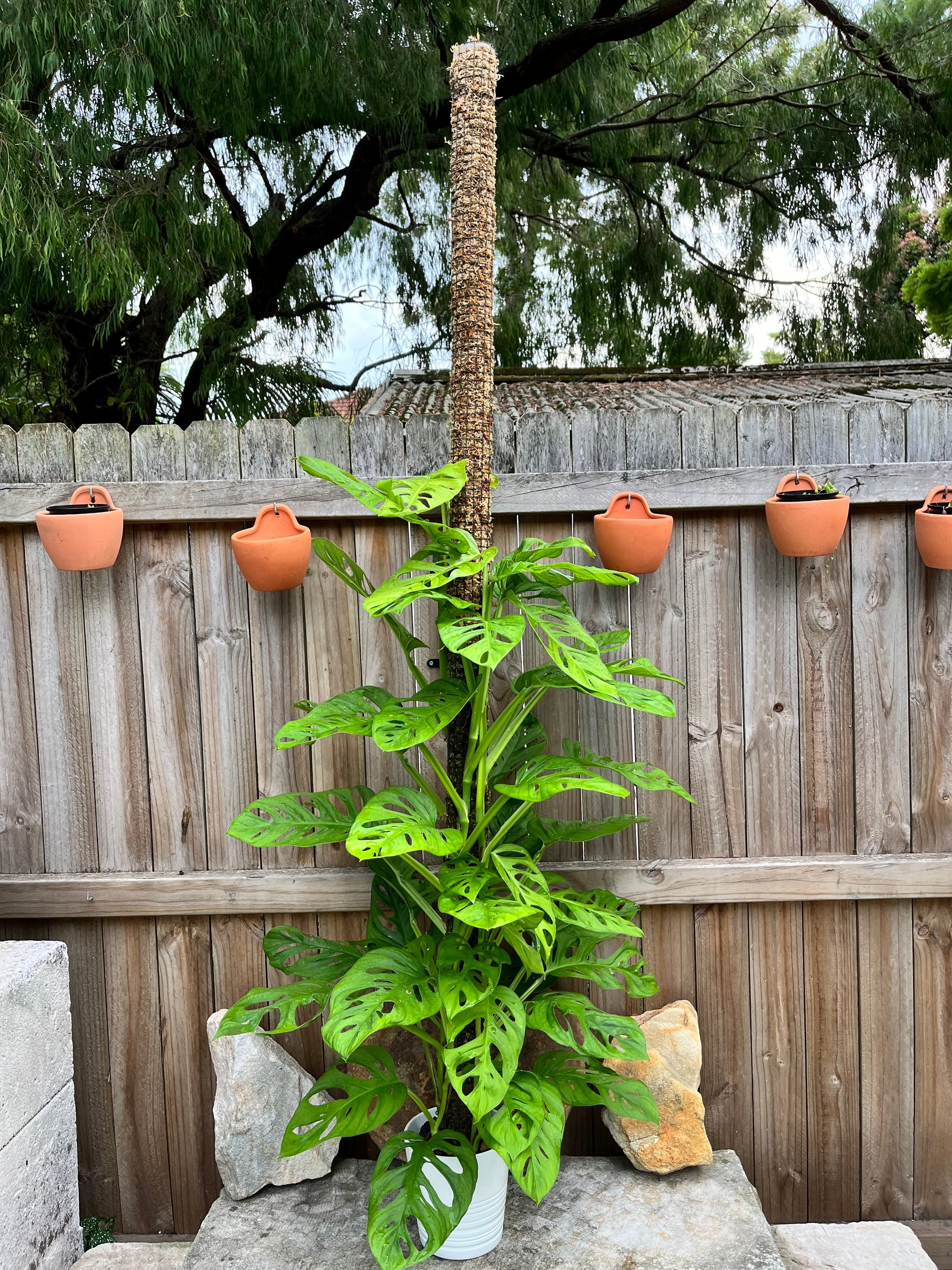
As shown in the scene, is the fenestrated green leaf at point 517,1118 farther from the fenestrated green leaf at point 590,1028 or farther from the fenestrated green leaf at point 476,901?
the fenestrated green leaf at point 476,901

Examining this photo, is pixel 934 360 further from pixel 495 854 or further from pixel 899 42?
pixel 495 854

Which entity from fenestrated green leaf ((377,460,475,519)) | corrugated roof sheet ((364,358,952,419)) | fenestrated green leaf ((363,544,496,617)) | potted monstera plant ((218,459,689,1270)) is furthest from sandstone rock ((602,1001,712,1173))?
corrugated roof sheet ((364,358,952,419))

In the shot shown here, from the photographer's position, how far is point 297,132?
13.0ft

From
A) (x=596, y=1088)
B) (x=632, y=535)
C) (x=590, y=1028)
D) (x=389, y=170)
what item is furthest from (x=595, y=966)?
(x=389, y=170)

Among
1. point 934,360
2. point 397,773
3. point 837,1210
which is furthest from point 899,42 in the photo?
point 837,1210

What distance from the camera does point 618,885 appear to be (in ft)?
6.98

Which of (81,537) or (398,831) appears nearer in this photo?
(398,831)

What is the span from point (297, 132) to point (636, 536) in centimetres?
287

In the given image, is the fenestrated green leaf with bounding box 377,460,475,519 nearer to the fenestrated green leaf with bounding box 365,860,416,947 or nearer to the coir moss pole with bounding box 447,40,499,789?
the coir moss pole with bounding box 447,40,499,789

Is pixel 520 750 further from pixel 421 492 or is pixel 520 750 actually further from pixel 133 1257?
pixel 133 1257

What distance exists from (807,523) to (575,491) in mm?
456

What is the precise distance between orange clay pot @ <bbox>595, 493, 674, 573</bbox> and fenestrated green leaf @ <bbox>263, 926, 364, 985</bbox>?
876 mm

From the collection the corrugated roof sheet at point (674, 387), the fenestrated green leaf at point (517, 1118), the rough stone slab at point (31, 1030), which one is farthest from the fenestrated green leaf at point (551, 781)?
the rough stone slab at point (31, 1030)

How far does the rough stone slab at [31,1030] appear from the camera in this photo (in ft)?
5.88
